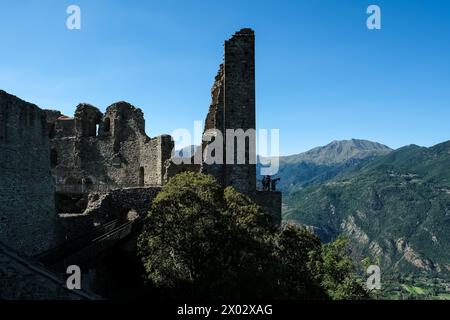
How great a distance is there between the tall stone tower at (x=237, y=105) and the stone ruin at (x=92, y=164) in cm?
7

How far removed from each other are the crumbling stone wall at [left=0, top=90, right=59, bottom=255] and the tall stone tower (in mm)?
13114

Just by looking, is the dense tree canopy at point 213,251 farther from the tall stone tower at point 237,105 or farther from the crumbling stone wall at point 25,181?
the tall stone tower at point 237,105

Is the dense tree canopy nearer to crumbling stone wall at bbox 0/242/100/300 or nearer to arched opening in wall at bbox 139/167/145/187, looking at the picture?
crumbling stone wall at bbox 0/242/100/300

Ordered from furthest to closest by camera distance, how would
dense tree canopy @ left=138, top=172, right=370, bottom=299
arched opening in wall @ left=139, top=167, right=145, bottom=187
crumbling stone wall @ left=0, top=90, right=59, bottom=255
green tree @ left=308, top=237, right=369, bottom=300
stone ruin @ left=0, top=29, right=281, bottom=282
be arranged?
arched opening in wall @ left=139, top=167, right=145, bottom=187
green tree @ left=308, top=237, right=369, bottom=300
stone ruin @ left=0, top=29, right=281, bottom=282
crumbling stone wall @ left=0, top=90, right=59, bottom=255
dense tree canopy @ left=138, top=172, right=370, bottom=299

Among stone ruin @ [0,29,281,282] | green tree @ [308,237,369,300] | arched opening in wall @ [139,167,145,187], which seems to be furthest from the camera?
arched opening in wall @ [139,167,145,187]

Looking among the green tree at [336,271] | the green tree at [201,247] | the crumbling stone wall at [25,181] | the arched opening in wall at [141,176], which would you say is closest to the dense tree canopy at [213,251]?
the green tree at [201,247]

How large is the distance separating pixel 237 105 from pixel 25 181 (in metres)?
17.5

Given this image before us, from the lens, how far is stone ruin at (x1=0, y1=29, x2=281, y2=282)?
21.4 m

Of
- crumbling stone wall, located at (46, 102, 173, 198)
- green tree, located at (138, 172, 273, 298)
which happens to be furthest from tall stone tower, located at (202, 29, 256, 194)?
green tree, located at (138, 172, 273, 298)

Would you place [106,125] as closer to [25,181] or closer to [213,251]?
[25,181]

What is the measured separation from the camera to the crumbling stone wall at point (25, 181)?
20.3m

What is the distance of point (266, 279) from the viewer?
1905 centimetres
